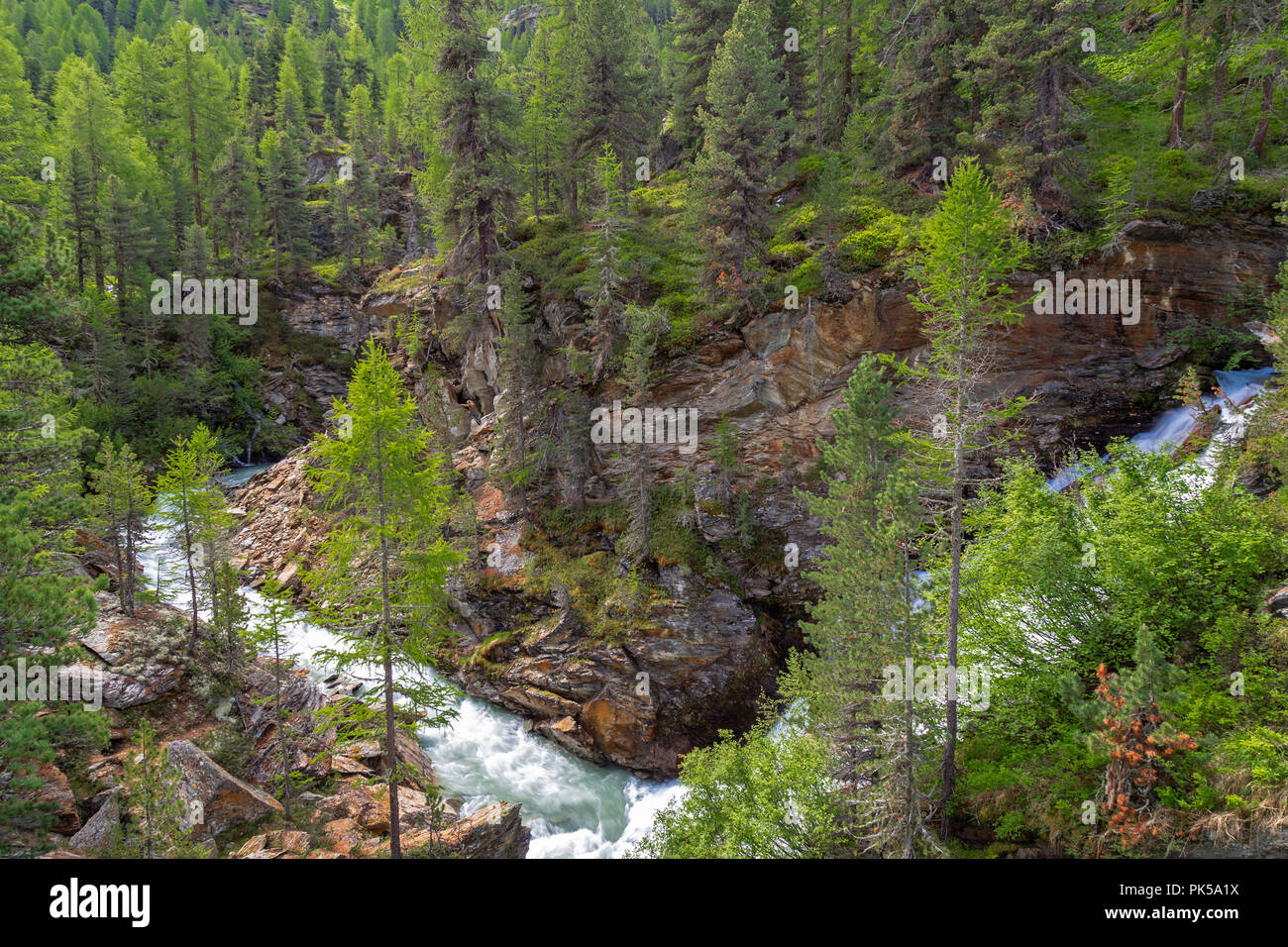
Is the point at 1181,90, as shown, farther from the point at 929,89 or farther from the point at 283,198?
the point at 283,198

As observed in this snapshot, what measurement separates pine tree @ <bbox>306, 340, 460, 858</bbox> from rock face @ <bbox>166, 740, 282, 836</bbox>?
6.36 metres

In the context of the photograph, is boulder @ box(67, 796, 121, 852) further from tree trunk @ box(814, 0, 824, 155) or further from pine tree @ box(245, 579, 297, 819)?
tree trunk @ box(814, 0, 824, 155)

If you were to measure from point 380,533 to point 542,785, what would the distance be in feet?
49.5

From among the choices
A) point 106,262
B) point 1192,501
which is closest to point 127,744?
point 1192,501

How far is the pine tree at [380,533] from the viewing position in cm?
1302

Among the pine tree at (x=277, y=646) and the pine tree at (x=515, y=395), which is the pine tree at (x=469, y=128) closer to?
the pine tree at (x=515, y=395)

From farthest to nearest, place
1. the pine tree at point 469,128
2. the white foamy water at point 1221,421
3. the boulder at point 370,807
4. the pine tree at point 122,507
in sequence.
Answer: the pine tree at point 469,128, the pine tree at point 122,507, the white foamy water at point 1221,421, the boulder at point 370,807

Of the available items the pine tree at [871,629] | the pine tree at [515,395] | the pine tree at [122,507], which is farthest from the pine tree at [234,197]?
the pine tree at [871,629]

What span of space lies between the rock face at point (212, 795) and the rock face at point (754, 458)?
8.36 m

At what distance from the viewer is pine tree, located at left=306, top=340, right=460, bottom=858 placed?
1302 centimetres

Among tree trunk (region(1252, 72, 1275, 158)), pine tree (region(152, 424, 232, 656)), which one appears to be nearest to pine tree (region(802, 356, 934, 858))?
tree trunk (region(1252, 72, 1275, 158))

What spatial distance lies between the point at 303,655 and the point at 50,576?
1621 cm

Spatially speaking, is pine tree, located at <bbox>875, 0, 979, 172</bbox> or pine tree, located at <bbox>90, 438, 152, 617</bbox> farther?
pine tree, located at <bbox>875, 0, 979, 172</bbox>
